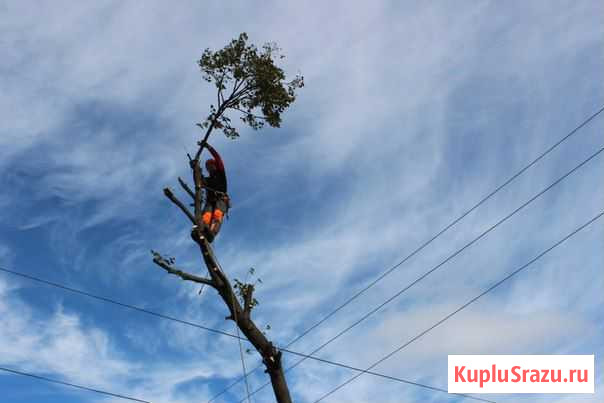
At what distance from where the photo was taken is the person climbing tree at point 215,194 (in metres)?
10.8

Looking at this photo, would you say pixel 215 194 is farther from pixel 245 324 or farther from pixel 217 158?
pixel 245 324

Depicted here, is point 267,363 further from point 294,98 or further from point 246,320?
point 294,98

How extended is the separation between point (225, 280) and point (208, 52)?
4089 millimetres

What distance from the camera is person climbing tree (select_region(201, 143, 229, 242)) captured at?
10.8 m

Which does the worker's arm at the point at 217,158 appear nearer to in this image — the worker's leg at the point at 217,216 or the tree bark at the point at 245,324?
the worker's leg at the point at 217,216

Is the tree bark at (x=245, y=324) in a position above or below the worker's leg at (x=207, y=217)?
below

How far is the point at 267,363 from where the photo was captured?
1010 centimetres

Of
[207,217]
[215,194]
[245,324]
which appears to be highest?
[215,194]

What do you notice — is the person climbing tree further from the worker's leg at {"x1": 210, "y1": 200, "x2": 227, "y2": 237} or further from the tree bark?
the tree bark

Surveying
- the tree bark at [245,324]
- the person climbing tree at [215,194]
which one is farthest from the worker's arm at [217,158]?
the tree bark at [245,324]

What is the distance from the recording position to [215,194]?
438 inches

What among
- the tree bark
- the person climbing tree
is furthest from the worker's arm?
the tree bark

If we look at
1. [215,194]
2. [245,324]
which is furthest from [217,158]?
[245,324]

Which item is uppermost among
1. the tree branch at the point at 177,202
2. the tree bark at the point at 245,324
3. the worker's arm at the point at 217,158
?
the worker's arm at the point at 217,158
